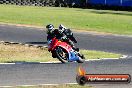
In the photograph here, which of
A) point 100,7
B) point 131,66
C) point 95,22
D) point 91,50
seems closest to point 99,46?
point 91,50

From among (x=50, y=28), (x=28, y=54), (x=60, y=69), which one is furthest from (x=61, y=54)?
(x=28, y=54)

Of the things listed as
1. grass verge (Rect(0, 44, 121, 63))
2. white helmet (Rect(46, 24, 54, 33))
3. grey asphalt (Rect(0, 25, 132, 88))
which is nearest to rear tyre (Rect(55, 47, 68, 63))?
grey asphalt (Rect(0, 25, 132, 88))

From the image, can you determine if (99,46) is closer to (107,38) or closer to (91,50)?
(91,50)

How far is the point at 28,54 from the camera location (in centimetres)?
2203

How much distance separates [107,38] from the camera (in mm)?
31422

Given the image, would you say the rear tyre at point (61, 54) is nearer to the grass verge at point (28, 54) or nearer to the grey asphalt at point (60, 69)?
the grey asphalt at point (60, 69)

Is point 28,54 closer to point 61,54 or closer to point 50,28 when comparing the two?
point 61,54

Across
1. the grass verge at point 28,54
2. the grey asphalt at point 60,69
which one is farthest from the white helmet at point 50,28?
the grass verge at point 28,54

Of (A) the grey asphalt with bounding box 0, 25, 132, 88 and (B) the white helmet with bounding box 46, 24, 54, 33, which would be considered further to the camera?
(B) the white helmet with bounding box 46, 24, 54, 33

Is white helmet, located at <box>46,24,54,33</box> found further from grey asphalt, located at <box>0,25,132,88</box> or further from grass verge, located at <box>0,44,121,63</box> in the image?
grass verge, located at <box>0,44,121,63</box>

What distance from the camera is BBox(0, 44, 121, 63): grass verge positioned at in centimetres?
2058

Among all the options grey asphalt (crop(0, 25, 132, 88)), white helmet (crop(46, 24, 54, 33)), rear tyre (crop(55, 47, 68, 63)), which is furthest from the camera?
rear tyre (crop(55, 47, 68, 63))

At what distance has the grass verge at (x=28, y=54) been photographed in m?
20.6

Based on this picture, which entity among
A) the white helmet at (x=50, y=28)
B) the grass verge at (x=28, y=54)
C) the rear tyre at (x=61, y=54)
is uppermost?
the white helmet at (x=50, y=28)
